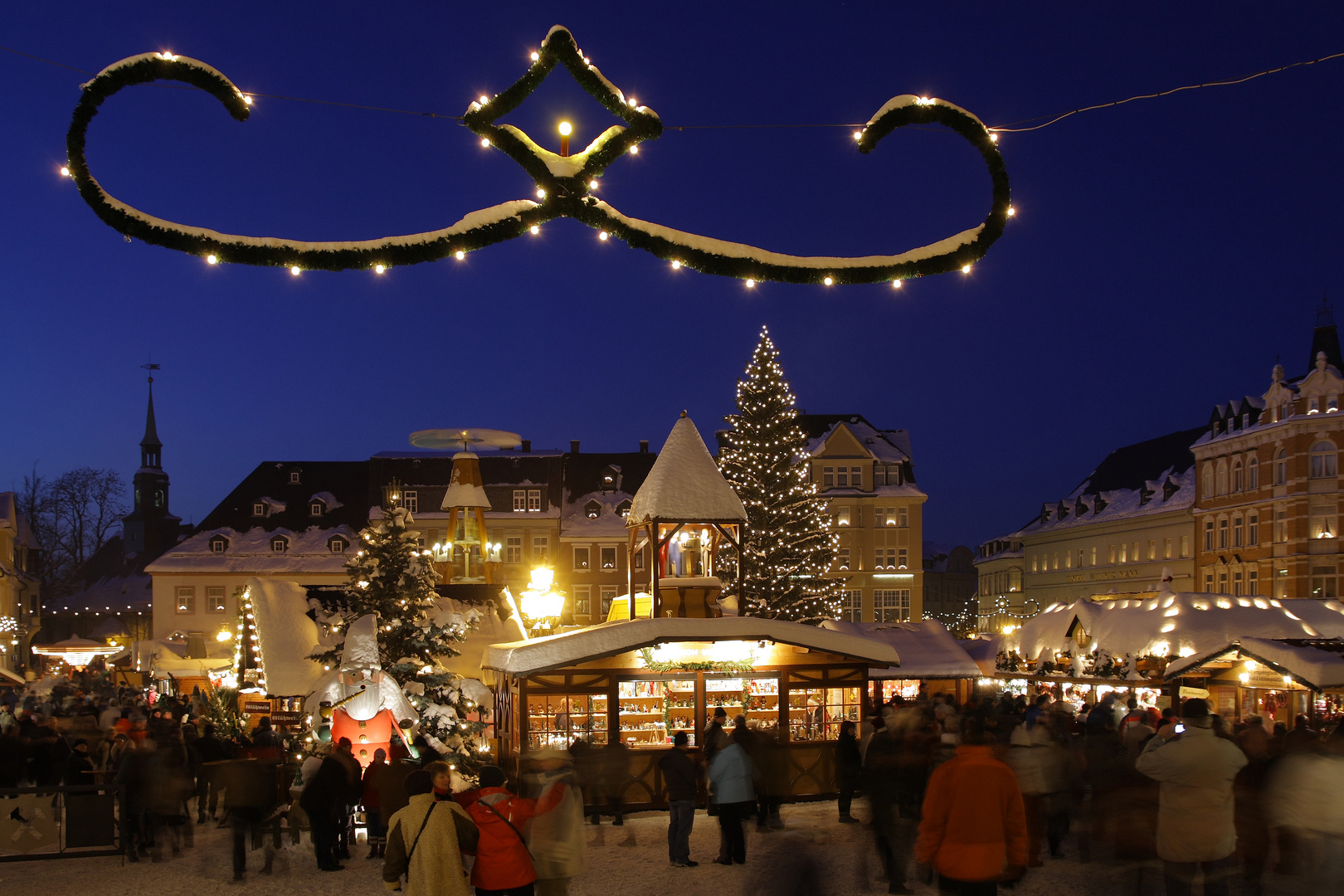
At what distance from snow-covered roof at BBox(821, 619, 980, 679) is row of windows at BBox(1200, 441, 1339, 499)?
25.6 metres

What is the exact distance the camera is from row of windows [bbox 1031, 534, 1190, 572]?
54.1 metres

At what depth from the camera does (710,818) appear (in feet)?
49.5

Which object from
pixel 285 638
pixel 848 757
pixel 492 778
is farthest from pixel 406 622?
pixel 492 778

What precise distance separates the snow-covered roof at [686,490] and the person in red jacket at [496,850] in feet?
37.8

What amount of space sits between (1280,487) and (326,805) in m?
43.3

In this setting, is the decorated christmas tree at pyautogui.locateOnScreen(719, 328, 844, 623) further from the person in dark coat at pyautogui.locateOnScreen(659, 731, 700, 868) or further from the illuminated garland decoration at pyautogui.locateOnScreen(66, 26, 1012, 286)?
the illuminated garland decoration at pyautogui.locateOnScreen(66, 26, 1012, 286)

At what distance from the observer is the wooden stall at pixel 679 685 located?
1588 cm

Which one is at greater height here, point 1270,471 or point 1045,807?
point 1270,471

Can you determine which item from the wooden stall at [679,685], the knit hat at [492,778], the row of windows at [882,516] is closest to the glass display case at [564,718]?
the wooden stall at [679,685]

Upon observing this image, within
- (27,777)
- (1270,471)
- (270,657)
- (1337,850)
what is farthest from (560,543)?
(1337,850)

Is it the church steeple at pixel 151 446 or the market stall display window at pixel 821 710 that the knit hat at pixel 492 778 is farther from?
the church steeple at pixel 151 446

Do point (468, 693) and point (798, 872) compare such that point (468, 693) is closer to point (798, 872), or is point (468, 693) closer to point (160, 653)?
point (798, 872)

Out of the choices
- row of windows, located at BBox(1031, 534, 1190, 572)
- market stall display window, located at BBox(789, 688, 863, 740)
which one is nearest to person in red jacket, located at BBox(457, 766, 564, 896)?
market stall display window, located at BBox(789, 688, 863, 740)

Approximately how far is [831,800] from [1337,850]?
32.0 ft
